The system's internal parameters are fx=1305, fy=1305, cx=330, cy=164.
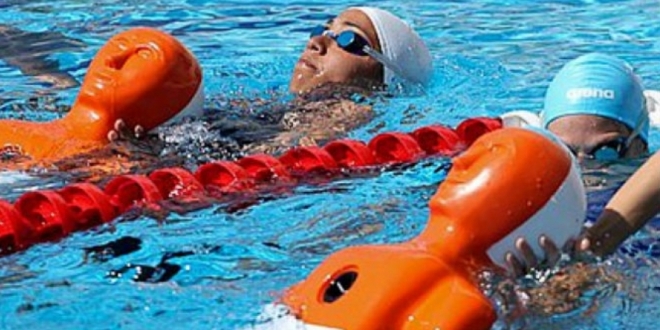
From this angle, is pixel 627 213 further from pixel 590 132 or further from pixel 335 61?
pixel 335 61

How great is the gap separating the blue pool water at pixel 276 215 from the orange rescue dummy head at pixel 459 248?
28 cm

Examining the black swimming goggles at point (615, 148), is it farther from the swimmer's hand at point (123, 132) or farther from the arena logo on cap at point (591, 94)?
the swimmer's hand at point (123, 132)

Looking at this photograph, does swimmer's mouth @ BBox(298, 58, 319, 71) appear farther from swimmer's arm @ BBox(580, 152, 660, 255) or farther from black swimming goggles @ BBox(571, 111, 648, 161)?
swimmer's arm @ BBox(580, 152, 660, 255)

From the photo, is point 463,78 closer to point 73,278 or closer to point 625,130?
point 625,130

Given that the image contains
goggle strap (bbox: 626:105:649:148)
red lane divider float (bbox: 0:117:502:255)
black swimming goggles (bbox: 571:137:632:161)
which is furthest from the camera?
goggle strap (bbox: 626:105:649:148)

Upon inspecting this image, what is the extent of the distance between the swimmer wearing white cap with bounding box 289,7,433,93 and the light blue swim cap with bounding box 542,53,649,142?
58.3 inches

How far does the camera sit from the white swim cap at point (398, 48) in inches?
236

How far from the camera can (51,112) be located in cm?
625

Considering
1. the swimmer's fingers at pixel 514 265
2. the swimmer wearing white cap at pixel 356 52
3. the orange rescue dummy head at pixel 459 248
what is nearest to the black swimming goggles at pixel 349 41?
the swimmer wearing white cap at pixel 356 52

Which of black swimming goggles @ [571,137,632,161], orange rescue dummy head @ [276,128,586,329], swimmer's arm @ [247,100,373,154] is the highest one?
orange rescue dummy head @ [276,128,586,329]

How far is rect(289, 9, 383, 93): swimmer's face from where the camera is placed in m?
5.90

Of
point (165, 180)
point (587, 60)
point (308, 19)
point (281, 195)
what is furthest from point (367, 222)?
point (308, 19)

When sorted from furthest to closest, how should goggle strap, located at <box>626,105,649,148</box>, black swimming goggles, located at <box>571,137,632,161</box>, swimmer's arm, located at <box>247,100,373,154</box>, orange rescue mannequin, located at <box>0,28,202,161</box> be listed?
swimmer's arm, located at <box>247,100,373,154</box>, orange rescue mannequin, located at <box>0,28,202,161</box>, goggle strap, located at <box>626,105,649,148</box>, black swimming goggles, located at <box>571,137,632,161</box>

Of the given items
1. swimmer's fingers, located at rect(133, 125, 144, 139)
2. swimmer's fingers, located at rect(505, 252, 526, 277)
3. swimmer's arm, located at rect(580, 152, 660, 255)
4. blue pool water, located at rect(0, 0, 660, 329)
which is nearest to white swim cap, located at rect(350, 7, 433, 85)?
blue pool water, located at rect(0, 0, 660, 329)
